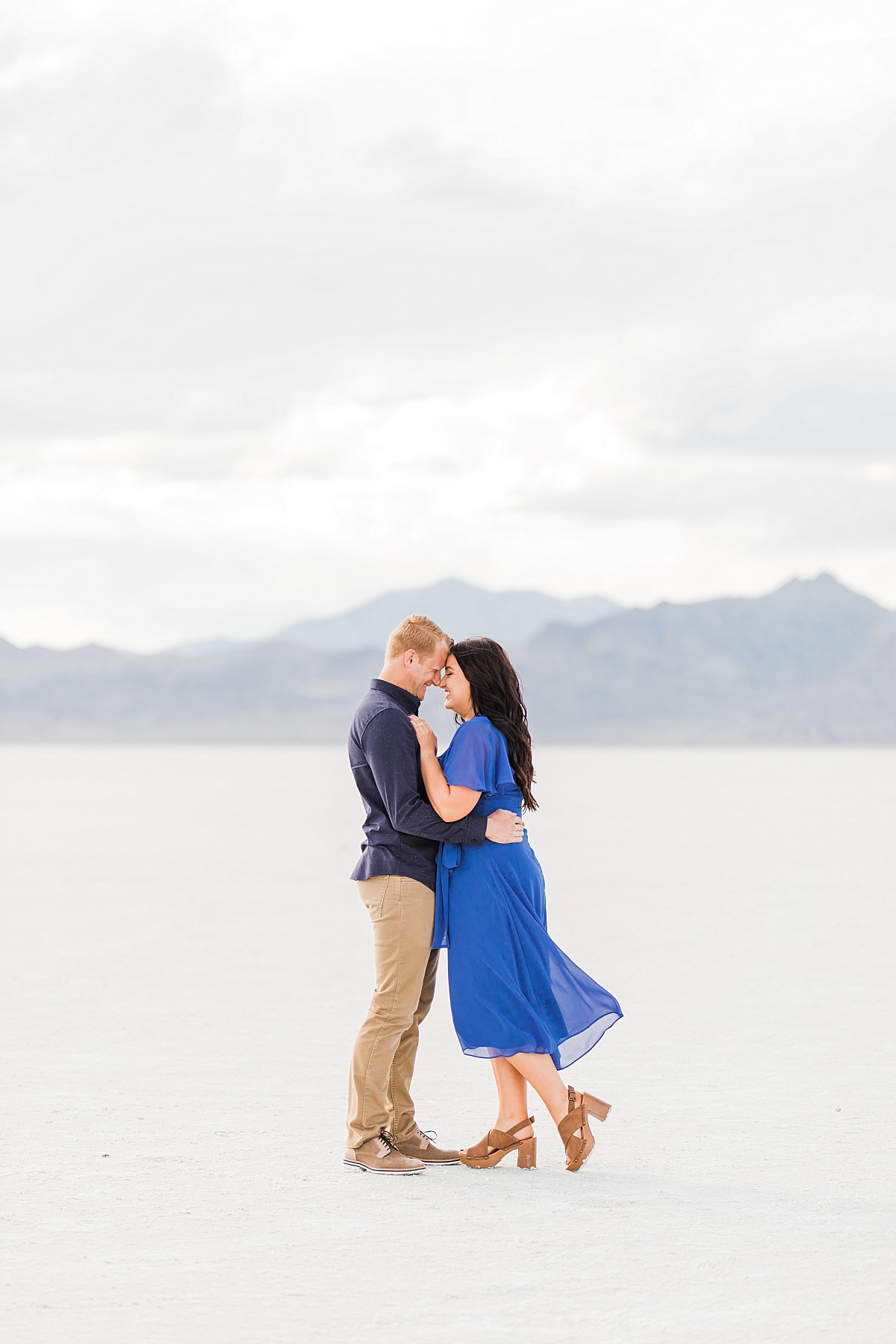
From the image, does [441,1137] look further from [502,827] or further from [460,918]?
[502,827]

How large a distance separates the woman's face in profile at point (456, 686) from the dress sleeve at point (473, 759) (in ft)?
0.38

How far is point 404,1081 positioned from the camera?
6.01 m

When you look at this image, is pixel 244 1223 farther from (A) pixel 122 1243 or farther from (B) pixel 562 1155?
(B) pixel 562 1155

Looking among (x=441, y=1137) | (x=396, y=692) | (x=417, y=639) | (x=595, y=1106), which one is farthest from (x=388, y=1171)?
(x=417, y=639)

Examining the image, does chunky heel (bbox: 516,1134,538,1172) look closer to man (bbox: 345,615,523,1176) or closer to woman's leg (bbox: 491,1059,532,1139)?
woman's leg (bbox: 491,1059,532,1139)

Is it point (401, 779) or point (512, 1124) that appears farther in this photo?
point (512, 1124)

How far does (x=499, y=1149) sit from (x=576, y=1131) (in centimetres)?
30

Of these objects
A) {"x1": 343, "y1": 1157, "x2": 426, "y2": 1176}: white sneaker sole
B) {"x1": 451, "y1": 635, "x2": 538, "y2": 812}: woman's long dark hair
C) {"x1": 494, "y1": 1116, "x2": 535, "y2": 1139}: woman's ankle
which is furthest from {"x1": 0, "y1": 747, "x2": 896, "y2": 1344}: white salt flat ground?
{"x1": 451, "y1": 635, "x2": 538, "y2": 812}: woman's long dark hair

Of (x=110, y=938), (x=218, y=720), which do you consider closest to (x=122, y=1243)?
(x=110, y=938)

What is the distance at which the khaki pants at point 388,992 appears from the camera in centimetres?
582

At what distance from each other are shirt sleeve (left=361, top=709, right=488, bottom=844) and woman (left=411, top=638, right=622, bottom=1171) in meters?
0.05

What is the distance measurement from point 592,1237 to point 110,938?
895cm

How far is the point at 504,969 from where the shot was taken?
231 inches

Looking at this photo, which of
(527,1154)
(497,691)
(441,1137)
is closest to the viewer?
(527,1154)
